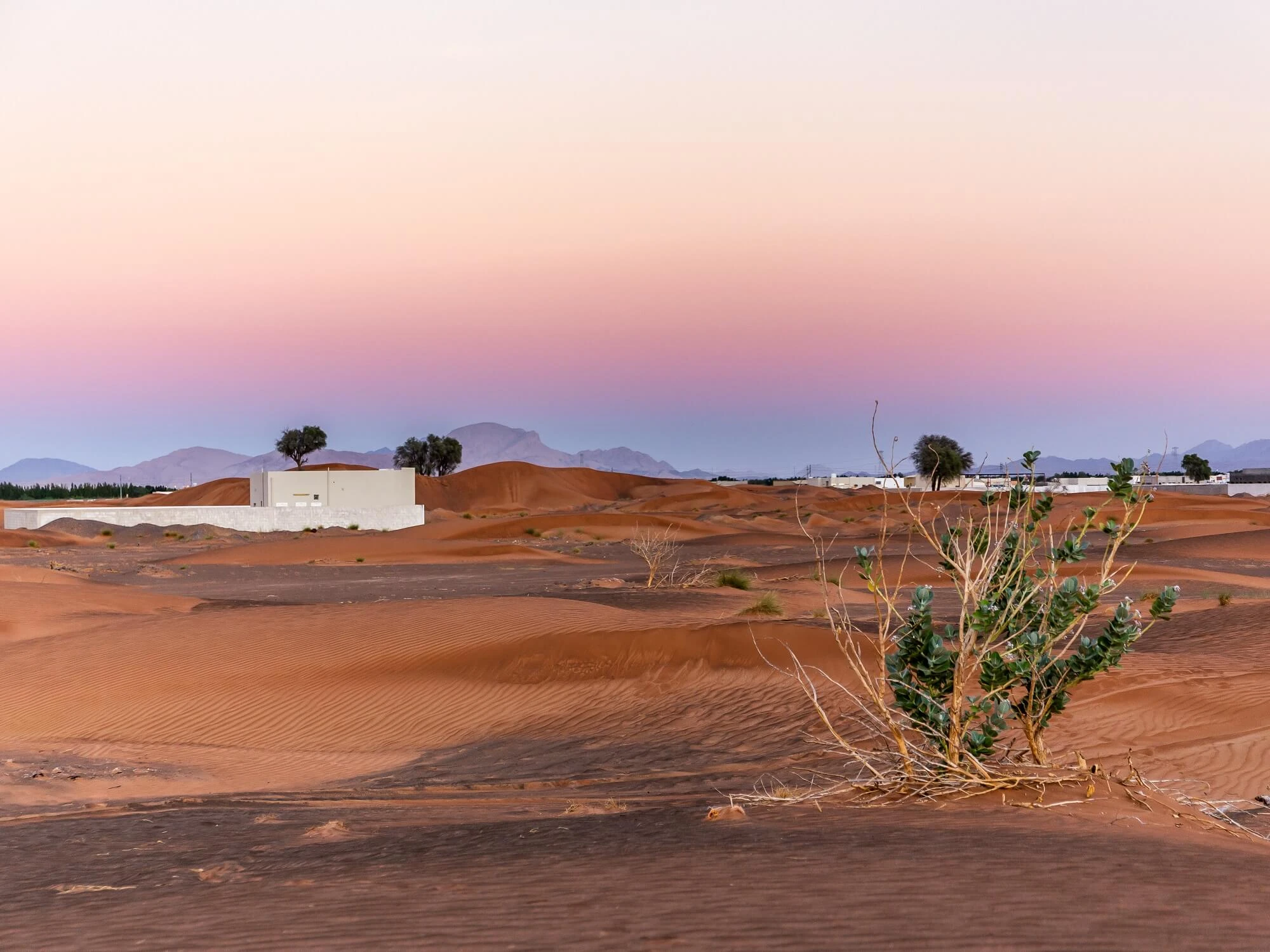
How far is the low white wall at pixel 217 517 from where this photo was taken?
61281 millimetres

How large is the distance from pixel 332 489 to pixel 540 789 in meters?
56.0

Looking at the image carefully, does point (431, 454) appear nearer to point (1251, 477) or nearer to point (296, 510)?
point (296, 510)

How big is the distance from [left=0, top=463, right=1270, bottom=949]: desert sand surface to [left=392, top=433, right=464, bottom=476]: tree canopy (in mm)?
89350

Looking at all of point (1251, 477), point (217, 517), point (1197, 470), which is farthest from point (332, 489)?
point (1251, 477)

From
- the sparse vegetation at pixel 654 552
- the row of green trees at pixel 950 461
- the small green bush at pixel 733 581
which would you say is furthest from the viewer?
the row of green trees at pixel 950 461

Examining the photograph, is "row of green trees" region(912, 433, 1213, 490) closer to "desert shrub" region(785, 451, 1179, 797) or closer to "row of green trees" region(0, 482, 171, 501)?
"desert shrub" region(785, 451, 1179, 797)

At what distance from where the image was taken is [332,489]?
2534 inches

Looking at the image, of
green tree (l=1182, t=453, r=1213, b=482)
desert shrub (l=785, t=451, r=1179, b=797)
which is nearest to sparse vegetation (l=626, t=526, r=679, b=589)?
desert shrub (l=785, t=451, r=1179, b=797)

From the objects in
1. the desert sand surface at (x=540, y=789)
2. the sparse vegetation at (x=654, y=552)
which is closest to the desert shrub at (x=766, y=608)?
the desert sand surface at (x=540, y=789)

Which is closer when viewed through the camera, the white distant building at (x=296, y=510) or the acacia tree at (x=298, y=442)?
the white distant building at (x=296, y=510)

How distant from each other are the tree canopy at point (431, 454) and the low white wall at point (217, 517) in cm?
5744

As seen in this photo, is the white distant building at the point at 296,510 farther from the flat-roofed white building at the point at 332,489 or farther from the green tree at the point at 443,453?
the green tree at the point at 443,453

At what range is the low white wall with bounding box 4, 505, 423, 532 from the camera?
201ft

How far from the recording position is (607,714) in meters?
15.1
